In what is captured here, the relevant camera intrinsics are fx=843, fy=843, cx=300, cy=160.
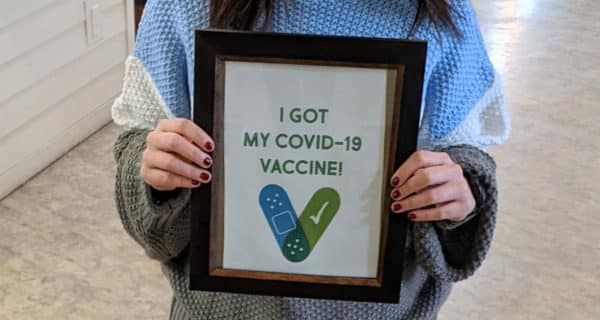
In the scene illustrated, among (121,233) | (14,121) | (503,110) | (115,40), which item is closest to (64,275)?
(121,233)

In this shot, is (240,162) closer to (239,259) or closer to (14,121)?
(239,259)

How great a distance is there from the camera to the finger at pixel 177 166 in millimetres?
714

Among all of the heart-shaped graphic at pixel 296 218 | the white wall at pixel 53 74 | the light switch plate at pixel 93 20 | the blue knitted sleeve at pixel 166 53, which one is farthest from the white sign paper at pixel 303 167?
the light switch plate at pixel 93 20

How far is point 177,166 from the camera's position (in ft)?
2.35

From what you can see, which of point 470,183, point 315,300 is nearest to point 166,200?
point 315,300

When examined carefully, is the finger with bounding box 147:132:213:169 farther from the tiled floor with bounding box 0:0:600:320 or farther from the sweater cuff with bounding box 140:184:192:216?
the tiled floor with bounding box 0:0:600:320

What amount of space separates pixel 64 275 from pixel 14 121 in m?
0.44

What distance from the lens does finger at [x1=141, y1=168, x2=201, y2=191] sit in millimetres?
721

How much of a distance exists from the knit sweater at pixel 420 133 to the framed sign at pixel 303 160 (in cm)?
6

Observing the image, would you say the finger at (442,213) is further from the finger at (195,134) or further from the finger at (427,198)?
the finger at (195,134)

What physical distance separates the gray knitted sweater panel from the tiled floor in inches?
35.9

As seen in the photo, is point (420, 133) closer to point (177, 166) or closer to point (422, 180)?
point (422, 180)

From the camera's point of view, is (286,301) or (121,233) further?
(121,233)

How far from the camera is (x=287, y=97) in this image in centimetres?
71
